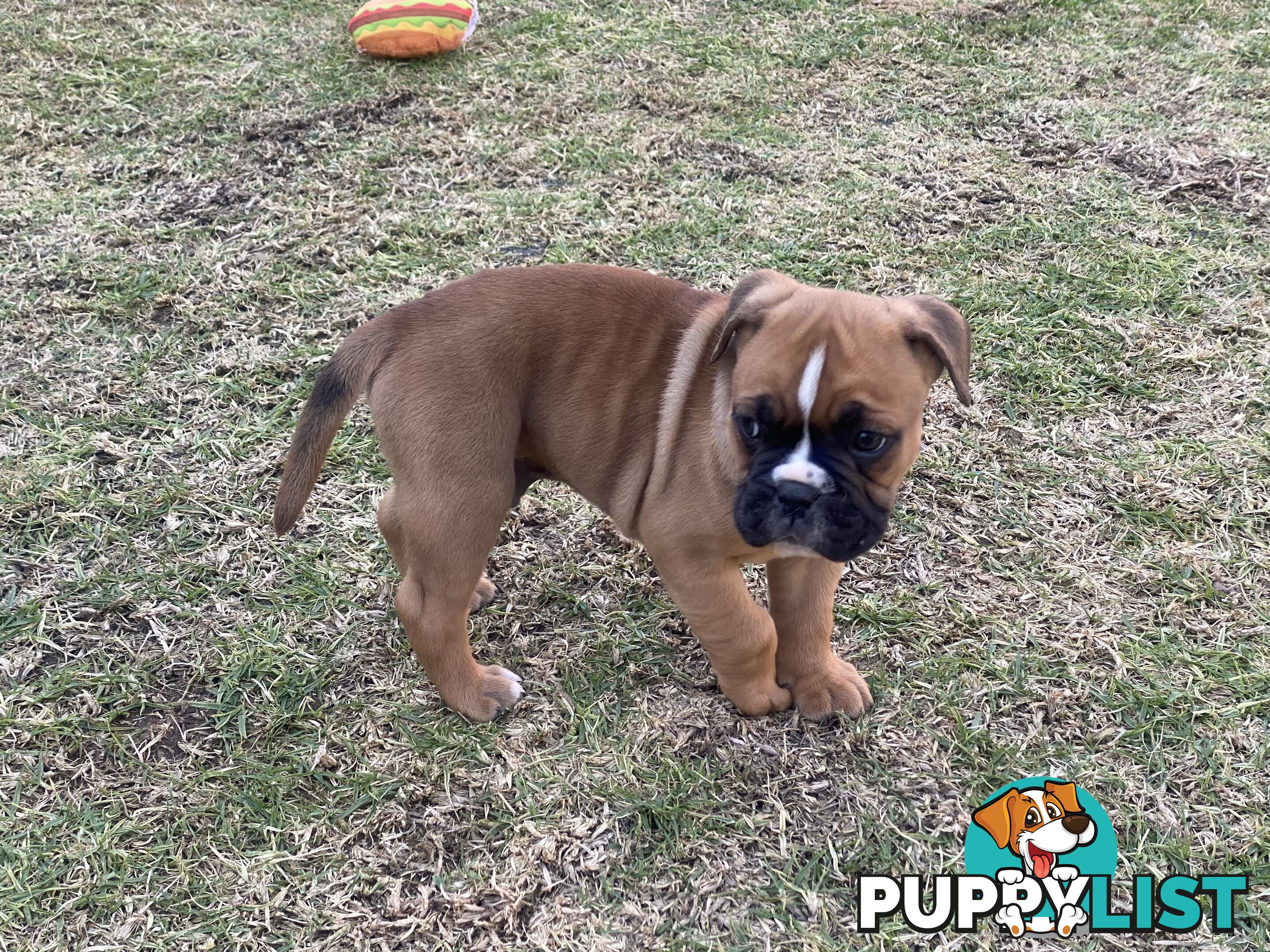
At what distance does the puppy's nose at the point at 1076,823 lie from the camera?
3010 millimetres

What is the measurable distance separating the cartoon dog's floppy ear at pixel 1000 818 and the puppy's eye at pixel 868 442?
50.3 inches

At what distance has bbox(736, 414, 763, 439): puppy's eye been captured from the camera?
107 inches

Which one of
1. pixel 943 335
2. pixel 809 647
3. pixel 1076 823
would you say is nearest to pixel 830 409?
pixel 943 335

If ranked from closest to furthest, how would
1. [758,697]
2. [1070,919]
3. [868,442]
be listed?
[868,442], [1070,919], [758,697]

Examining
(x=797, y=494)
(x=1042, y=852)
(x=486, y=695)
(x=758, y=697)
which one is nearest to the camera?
(x=797, y=494)

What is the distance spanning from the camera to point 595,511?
4258 mm

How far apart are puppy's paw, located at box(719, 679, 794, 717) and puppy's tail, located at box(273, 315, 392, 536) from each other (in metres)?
1.57

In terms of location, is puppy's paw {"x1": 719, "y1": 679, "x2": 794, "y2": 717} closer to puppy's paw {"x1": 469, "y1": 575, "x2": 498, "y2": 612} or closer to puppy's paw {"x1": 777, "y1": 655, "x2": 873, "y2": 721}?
puppy's paw {"x1": 777, "y1": 655, "x2": 873, "y2": 721}

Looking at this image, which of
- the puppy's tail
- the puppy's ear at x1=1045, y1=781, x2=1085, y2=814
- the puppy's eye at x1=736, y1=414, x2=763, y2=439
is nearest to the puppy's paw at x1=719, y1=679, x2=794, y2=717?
the puppy's ear at x1=1045, y1=781, x2=1085, y2=814

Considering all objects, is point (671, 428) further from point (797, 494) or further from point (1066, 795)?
point (1066, 795)

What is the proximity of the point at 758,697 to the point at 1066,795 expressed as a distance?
104cm

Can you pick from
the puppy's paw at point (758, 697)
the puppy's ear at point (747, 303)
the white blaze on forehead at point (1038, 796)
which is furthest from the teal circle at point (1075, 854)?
the puppy's ear at point (747, 303)

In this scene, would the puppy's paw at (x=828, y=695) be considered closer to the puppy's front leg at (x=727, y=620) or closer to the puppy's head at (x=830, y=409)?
the puppy's front leg at (x=727, y=620)

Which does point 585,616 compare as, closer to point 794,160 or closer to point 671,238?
point 671,238
